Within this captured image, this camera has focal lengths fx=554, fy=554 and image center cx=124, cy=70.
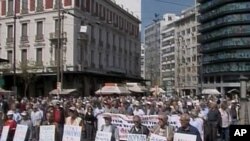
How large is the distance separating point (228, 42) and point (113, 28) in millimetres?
41418

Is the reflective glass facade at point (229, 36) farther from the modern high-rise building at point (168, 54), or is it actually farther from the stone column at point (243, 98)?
the stone column at point (243, 98)

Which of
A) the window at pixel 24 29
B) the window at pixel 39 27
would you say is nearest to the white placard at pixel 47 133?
the window at pixel 39 27

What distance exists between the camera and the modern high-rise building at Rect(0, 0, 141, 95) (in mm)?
64875

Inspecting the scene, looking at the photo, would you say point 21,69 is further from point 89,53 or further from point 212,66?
point 212,66

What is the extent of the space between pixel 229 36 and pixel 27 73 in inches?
2465

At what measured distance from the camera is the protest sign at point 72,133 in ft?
45.5

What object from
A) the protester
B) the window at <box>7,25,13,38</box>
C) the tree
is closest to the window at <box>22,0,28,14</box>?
the window at <box>7,25,13,38</box>

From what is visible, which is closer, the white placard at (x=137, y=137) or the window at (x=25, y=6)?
the white placard at (x=137, y=137)

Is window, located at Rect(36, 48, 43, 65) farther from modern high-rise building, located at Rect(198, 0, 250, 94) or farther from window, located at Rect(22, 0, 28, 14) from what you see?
modern high-rise building, located at Rect(198, 0, 250, 94)

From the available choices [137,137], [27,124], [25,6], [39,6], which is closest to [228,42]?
[39,6]

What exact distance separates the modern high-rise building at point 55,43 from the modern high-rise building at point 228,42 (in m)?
43.5

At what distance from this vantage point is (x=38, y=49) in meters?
68.3

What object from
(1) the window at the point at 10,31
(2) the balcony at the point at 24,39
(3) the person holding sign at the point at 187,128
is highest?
(1) the window at the point at 10,31

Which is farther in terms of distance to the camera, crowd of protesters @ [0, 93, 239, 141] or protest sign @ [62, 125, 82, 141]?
protest sign @ [62, 125, 82, 141]
